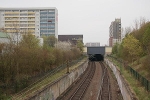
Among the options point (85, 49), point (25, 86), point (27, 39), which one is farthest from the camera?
point (85, 49)

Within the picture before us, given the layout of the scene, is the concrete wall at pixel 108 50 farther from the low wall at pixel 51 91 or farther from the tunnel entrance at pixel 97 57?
the low wall at pixel 51 91

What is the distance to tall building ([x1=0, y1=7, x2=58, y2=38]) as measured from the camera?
300ft

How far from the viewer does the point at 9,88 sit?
21.0m

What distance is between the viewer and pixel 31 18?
305 ft

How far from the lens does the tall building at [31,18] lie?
91.6 metres

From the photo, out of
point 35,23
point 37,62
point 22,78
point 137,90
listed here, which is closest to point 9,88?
point 22,78

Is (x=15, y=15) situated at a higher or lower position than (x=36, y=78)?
higher

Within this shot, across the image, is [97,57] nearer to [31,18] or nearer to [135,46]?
[31,18]

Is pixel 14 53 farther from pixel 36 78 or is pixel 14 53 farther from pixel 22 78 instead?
pixel 36 78

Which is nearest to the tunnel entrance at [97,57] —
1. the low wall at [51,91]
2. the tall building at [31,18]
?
the tall building at [31,18]

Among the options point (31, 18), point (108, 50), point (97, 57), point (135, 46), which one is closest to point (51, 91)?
point (135, 46)

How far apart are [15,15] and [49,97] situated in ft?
264

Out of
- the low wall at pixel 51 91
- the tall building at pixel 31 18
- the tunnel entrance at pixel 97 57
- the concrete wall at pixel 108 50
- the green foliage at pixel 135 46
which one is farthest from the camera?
the tall building at pixel 31 18

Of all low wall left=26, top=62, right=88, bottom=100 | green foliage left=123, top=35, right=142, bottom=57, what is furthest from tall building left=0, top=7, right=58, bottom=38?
low wall left=26, top=62, right=88, bottom=100
